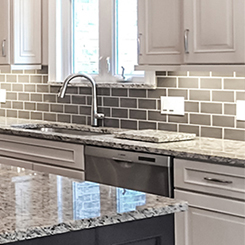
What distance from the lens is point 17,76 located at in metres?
5.30

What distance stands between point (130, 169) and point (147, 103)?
88 cm

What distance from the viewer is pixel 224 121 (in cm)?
356

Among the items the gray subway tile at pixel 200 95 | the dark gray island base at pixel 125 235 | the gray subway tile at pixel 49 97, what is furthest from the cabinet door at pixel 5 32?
the dark gray island base at pixel 125 235

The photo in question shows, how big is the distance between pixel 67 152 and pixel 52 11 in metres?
1.59

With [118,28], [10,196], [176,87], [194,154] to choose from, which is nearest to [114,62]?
[118,28]

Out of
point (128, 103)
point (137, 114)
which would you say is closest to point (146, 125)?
point (137, 114)

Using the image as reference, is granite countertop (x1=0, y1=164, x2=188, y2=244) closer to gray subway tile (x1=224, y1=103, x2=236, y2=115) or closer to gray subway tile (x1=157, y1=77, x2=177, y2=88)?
gray subway tile (x1=224, y1=103, x2=236, y2=115)

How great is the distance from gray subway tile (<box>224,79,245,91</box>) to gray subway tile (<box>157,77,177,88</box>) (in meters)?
0.45

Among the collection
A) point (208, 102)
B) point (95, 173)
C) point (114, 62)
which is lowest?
point (95, 173)

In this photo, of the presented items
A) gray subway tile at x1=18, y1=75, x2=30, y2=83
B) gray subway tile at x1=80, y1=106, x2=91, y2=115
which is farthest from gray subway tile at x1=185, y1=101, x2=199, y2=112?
gray subway tile at x1=18, y1=75, x2=30, y2=83

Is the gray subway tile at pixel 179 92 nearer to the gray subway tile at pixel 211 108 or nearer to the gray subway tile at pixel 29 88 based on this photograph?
the gray subway tile at pixel 211 108

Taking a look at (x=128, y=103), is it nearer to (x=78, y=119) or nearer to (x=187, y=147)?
(x=78, y=119)

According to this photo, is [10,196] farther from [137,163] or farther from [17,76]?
[17,76]

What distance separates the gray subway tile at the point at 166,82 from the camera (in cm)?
388
